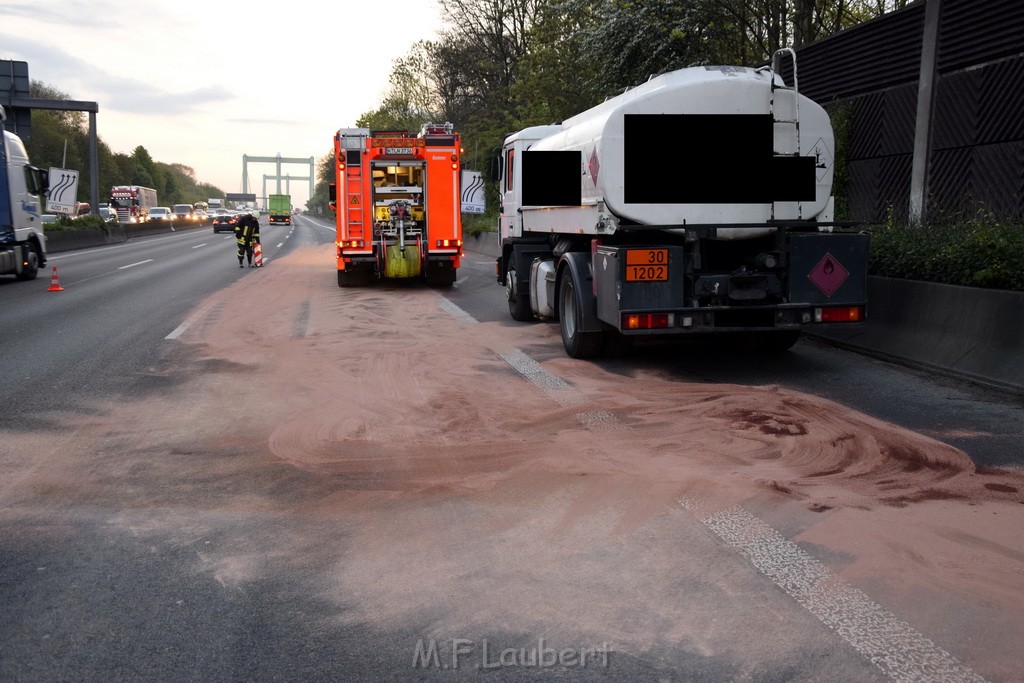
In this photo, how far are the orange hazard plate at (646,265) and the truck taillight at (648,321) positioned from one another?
32cm

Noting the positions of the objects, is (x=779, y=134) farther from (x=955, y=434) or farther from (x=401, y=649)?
(x=401, y=649)

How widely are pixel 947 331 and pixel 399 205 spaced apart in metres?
13.0

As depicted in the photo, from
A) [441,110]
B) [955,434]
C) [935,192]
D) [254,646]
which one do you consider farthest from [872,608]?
[441,110]

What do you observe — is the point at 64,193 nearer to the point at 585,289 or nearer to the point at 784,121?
the point at 585,289

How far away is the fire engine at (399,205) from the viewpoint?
19.4 meters

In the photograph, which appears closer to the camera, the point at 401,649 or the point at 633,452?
the point at 401,649

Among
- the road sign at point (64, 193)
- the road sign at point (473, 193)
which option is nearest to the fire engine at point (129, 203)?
the road sign at point (64, 193)

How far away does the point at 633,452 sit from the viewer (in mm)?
6188

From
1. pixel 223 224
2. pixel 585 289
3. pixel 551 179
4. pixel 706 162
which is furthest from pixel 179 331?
pixel 223 224

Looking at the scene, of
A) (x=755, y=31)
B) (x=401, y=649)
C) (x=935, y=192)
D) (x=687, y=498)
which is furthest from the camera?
(x=755, y=31)

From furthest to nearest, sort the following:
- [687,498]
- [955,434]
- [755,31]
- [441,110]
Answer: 1. [441,110]
2. [755,31]
3. [955,434]
4. [687,498]

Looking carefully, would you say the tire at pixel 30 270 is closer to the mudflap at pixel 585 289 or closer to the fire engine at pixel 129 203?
the mudflap at pixel 585 289

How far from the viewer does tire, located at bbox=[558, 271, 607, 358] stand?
395 inches

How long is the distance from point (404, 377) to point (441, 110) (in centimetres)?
5580
